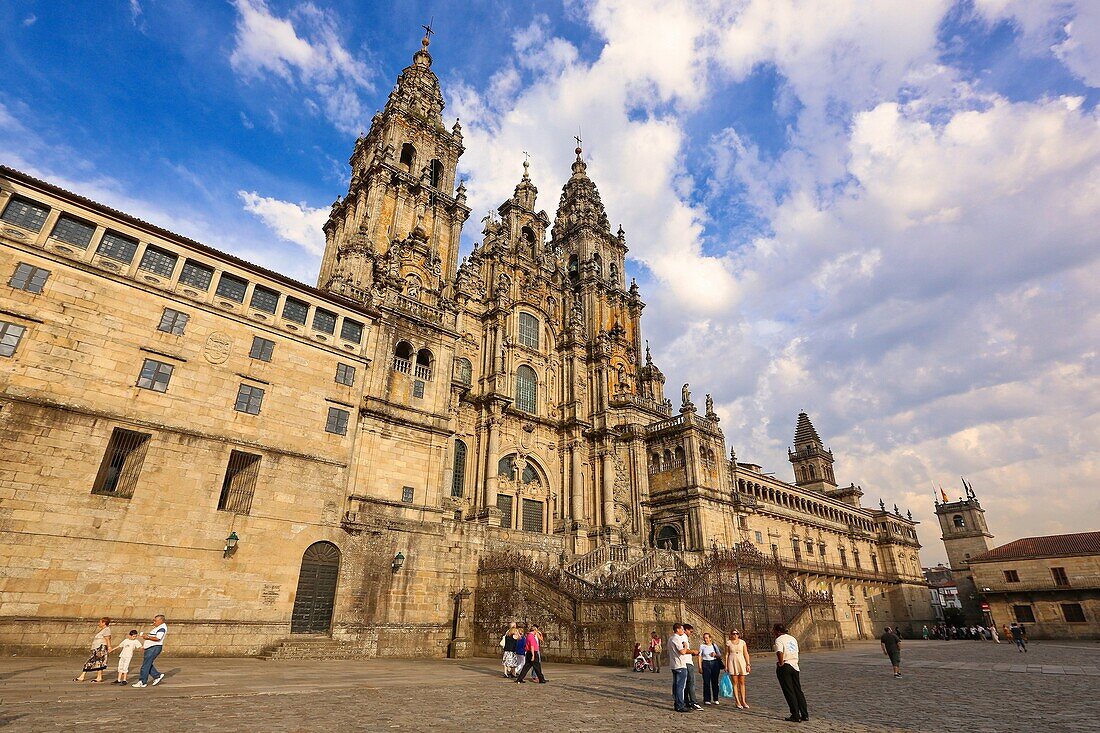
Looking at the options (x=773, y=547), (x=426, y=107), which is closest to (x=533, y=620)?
(x=773, y=547)

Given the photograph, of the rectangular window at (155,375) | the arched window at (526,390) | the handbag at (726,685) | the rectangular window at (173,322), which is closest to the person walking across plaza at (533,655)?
the handbag at (726,685)

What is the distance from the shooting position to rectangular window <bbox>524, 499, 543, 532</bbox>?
36938 mm

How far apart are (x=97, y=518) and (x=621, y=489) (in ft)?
104

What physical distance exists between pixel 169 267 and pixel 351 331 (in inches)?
288

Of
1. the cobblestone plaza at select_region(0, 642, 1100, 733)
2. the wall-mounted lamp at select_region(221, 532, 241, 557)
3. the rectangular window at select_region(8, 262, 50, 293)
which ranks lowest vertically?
the cobblestone plaza at select_region(0, 642, 1100, 733)

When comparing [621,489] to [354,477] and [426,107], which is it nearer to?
[354,477]

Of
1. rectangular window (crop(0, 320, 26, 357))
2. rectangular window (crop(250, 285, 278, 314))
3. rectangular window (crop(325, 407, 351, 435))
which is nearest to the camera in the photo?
rectangular window (crop(0, 320, 26, 357))

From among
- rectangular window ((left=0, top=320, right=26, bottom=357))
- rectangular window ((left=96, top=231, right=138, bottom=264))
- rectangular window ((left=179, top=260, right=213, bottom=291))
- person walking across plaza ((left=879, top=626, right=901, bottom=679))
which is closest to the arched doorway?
rectangular window ((left=179, top=260, right=213, bottom=291))

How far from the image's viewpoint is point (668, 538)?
131ft

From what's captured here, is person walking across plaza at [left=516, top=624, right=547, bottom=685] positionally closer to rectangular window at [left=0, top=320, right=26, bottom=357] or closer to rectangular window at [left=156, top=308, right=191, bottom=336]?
rectangular window at [left=156, top=308, right=191, bottom=336]

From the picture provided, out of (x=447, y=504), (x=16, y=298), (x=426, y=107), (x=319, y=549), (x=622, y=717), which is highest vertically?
(x=426, y=107)

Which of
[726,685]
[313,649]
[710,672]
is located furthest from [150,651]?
[726,685]

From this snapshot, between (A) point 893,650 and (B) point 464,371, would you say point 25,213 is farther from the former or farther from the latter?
(A) point 893,650

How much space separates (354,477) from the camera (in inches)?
909
